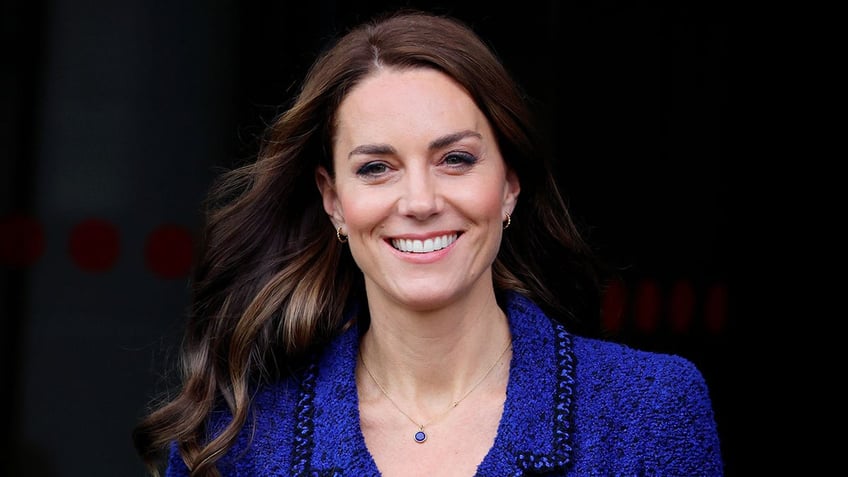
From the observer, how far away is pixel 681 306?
4.52 metres

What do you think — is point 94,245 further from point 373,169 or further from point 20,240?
point 373,169

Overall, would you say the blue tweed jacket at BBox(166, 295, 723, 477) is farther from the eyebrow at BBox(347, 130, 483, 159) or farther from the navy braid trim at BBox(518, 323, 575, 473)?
the eyebrow at BBox(347, 130, 483, 159)

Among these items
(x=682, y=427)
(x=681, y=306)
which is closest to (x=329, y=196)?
(x=682, y=427)

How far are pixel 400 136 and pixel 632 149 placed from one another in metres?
2.16

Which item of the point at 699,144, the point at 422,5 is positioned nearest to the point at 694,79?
the point at 699,144

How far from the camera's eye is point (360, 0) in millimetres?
3758

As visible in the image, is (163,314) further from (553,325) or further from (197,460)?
(553,325)

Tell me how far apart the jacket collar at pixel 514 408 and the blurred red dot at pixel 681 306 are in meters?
2.03

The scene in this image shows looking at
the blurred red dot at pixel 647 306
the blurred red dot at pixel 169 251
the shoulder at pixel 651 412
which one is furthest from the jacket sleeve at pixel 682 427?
the blurred red dot at pixel 647 306

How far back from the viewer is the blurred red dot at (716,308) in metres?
4.56

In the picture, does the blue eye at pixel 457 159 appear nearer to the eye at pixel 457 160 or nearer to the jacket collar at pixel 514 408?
the eye at pixel 457 160

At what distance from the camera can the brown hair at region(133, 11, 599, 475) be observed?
96.4 inches

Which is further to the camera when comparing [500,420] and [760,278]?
[760,278]

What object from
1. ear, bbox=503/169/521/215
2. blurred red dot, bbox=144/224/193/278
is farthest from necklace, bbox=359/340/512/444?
blurred red dot, bbox=144/224/193/278
